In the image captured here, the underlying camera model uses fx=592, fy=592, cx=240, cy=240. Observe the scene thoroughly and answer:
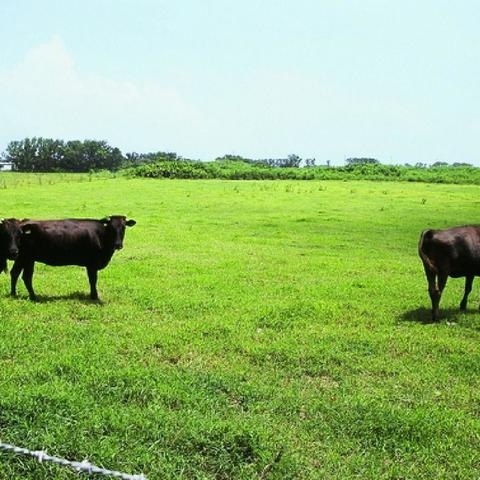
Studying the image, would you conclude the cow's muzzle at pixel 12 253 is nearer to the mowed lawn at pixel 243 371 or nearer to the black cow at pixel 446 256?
the mowed lawn at pixel 243 371

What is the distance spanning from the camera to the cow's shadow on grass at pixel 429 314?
9664 millimetres

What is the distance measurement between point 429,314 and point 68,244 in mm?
6331

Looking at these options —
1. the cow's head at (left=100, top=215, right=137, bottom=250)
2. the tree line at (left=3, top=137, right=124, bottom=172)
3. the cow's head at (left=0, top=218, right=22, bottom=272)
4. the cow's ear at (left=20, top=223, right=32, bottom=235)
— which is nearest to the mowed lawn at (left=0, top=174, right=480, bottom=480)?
the cow's head at (left=0, top=218, right=22, bottom=272)

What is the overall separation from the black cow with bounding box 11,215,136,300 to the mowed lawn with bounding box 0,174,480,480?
560 millimetres

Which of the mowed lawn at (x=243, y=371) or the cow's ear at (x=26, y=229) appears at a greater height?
the cow's ear at (x=26, y=229)

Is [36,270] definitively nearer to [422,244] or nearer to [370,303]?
[370,303]

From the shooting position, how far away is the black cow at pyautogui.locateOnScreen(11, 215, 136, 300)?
10234 mm

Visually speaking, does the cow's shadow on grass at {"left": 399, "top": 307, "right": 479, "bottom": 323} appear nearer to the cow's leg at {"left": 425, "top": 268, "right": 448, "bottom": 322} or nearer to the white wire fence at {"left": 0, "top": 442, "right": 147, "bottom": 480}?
the cow's leg at {"left": 425, "top": 268, "right": 448, "bottom": 322}

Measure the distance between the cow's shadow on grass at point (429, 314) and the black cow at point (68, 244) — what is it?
5084 mm

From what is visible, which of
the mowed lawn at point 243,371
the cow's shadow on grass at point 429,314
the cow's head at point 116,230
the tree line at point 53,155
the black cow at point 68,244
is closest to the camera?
the mowed lawn at point 243,371

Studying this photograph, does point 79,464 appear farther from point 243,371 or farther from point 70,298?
point 70,298

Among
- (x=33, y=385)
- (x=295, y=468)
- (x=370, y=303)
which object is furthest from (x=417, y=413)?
(x=370, y=303)

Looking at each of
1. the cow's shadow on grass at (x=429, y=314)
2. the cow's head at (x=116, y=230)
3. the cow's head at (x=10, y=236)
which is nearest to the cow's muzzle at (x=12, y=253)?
the cow's head at (x=10, y=236)

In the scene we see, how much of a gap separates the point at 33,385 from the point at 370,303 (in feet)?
20.7
